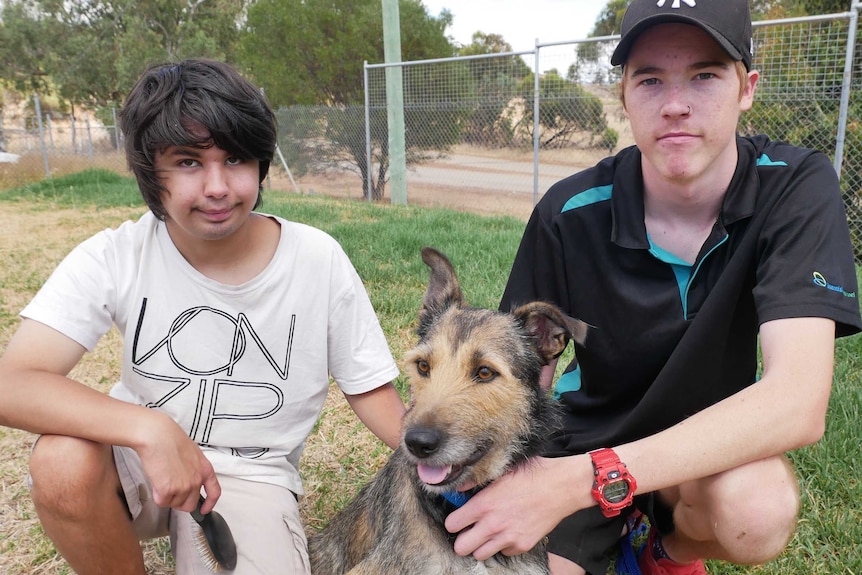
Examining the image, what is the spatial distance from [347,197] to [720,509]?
1428 centimetres

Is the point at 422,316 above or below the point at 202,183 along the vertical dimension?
below

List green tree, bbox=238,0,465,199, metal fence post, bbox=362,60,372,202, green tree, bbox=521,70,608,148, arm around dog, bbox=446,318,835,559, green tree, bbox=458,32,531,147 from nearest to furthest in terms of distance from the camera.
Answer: arm around dog, bbox=446,318,835,559, green tree, bbox=521,70,608,148, green tree, bbox=458,32,531,147, metal fence post, bbox=362,60,372,202, green tree, bbox=238,0,465,199

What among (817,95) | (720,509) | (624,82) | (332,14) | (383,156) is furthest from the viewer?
(332,14)

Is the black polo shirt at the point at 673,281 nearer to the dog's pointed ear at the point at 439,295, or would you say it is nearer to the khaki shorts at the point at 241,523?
the dog's pointed ear at the point at 439,295

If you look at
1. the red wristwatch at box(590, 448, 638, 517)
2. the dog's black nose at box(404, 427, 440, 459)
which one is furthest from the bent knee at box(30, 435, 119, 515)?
the red wristwatch at box(590, 448, 638, 517)

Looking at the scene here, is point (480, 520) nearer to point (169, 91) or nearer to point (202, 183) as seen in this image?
point (202, 183)

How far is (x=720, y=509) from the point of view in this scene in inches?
94.7

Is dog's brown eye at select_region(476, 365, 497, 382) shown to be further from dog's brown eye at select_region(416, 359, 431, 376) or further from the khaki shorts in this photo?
the khaki shorts

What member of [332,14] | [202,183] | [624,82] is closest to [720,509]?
[624,82]

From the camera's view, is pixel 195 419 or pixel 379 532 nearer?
pixel 379 532

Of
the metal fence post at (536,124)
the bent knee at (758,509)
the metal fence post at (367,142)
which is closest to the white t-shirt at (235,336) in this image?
the bent knee at (758,509)

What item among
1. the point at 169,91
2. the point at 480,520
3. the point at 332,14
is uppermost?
the point at 332,14

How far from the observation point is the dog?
2.26 metres

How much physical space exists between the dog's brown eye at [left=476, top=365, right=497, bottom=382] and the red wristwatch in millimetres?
507
